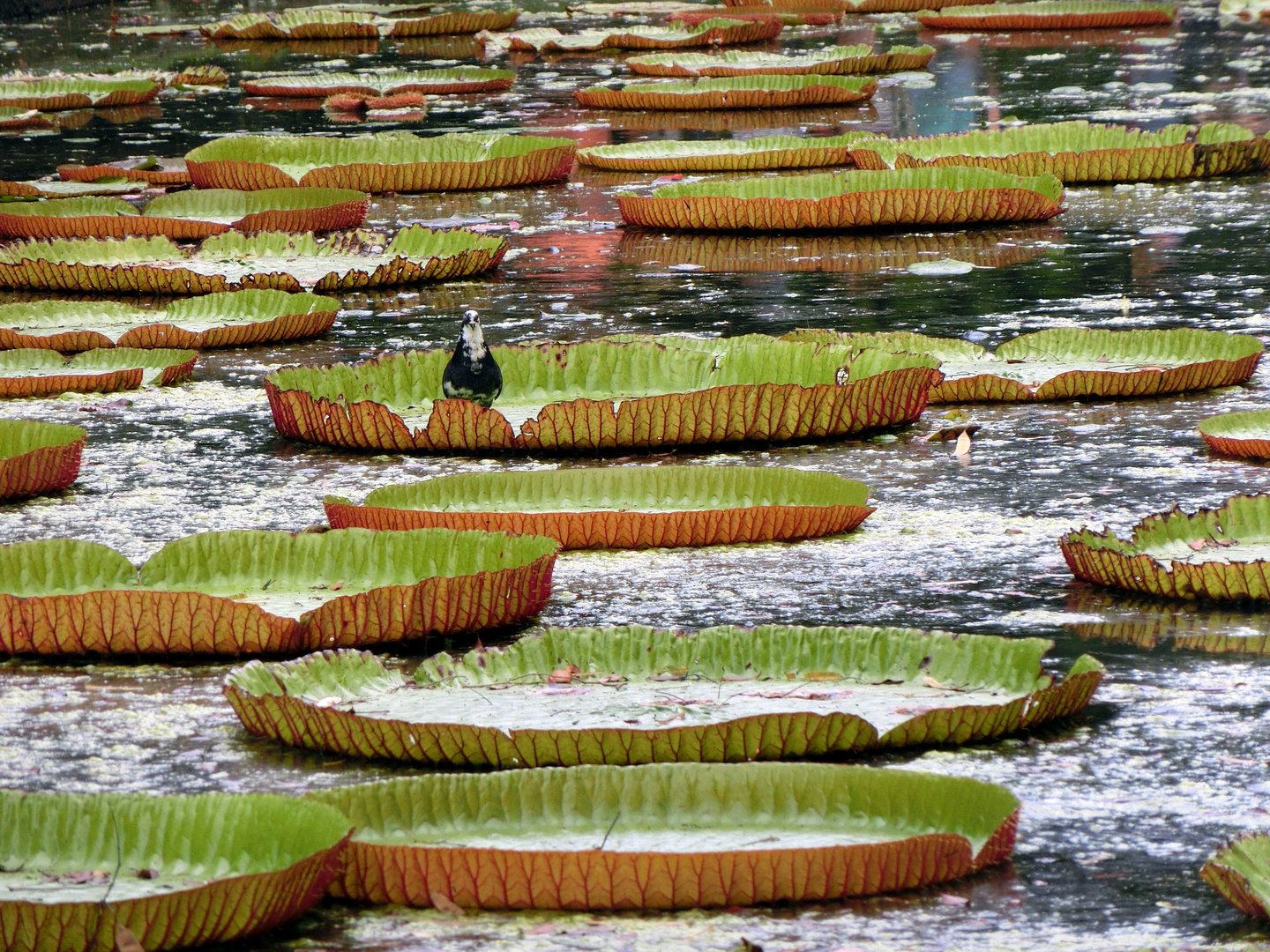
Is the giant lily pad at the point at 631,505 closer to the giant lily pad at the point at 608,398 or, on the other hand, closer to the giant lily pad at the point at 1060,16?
the giant lily pad at the point at 608,398

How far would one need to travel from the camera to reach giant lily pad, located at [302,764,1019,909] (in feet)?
7.54

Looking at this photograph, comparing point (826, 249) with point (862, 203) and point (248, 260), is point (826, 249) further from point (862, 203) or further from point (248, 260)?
point (248, 260)

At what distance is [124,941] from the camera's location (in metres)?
2.12

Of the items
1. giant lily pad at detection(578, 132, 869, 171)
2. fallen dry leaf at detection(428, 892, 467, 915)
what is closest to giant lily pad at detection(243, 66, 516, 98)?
giant lily pad at detection(578, 132, 869, 171)

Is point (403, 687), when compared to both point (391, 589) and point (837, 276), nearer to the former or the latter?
point (391, 589)

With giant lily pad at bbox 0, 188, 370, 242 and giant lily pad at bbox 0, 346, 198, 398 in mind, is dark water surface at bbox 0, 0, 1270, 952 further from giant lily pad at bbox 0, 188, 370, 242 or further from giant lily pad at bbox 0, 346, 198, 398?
giant lily pad at bbox 0, 188, 370, 242

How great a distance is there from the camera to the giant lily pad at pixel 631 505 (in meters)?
3.89

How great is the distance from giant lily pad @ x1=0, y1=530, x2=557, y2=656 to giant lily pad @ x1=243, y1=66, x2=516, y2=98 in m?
9.71

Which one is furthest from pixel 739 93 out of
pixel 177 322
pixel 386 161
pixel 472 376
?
pixel 472 376

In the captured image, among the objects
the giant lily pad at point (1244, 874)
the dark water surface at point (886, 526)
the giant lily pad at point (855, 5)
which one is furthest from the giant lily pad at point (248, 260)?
the giant lily pad at point (855, 5)

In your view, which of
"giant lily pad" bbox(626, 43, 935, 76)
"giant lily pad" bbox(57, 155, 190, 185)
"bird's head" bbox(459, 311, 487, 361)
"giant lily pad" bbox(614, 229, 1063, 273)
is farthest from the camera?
"giant lily pad" bbox(626, 43, 935, 76)

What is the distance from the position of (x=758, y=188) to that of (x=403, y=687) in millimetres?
5466

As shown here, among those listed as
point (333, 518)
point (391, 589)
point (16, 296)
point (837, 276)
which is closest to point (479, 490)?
point (333, 518)

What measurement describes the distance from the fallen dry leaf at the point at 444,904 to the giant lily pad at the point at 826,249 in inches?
194
